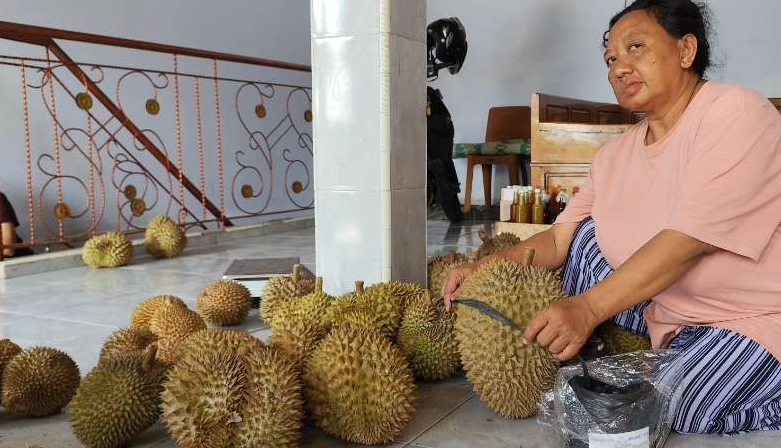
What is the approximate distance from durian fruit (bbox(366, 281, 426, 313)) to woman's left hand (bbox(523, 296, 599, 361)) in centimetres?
50

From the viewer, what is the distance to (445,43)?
5.80 metres

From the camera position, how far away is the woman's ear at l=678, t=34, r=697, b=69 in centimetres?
135

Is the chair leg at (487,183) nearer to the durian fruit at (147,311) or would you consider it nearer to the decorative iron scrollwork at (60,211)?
the decorative iron scrollwork at (60,211)

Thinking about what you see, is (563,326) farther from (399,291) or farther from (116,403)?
(116,403)

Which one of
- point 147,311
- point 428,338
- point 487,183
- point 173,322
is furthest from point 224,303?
point 487,183

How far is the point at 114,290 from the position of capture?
3.11 meters

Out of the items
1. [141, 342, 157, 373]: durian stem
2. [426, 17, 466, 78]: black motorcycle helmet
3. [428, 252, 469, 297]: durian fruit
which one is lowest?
[141, 342, 157, 373]: durian stem

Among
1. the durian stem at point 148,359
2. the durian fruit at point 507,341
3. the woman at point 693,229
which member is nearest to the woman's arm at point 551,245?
the woman at point 693,229

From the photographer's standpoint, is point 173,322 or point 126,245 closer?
point 173,322

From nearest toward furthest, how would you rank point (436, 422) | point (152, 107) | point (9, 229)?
1. point (436, 422)
2. point (9, 229)
3. point (152, 107)

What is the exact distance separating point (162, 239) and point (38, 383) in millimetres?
2627

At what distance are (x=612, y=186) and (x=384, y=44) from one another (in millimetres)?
861

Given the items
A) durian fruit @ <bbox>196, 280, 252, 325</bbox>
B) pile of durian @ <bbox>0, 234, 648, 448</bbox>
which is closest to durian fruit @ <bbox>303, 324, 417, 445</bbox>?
pile of durian @ <bbox>0, 234, 648, 448</bbox>

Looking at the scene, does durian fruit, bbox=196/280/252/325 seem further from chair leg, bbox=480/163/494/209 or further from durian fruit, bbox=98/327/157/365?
chair leg, bbox=480/163/494/209
